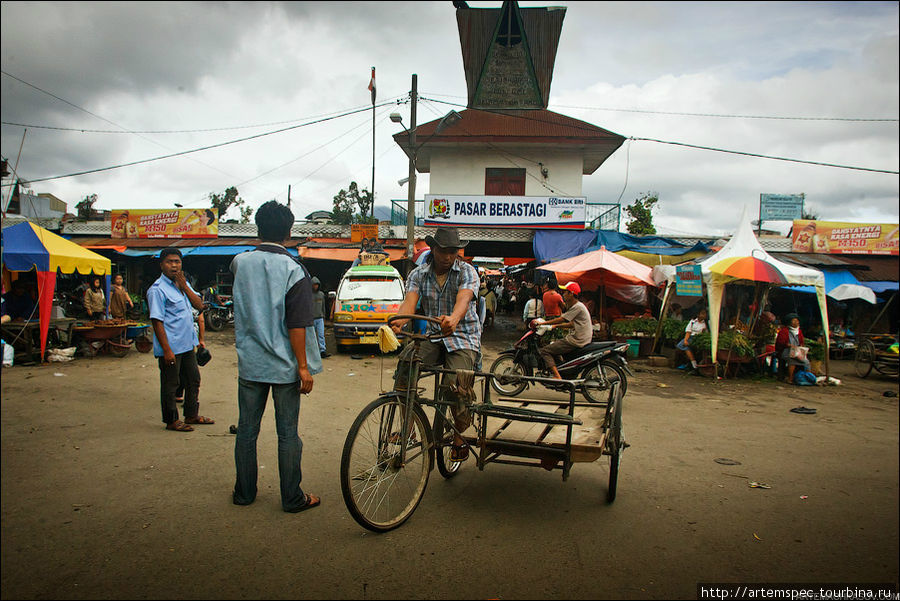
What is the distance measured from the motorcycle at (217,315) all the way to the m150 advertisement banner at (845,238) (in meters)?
18.4

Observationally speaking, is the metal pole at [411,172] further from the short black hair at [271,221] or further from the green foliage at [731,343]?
the short black hair at [271,221]

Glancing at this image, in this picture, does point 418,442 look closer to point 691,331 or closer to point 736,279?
point 736,279

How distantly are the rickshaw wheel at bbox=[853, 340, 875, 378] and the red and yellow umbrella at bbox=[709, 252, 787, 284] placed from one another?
193 cm

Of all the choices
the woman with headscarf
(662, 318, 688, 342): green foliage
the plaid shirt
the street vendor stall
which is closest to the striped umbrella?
the woman with headscarf

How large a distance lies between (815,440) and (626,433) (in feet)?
6.13

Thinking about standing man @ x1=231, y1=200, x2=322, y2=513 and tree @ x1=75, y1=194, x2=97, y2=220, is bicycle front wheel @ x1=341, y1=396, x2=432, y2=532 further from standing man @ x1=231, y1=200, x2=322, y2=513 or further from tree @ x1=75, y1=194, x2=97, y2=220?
tree @ x1=75, y1=194, x2=97, y2=220

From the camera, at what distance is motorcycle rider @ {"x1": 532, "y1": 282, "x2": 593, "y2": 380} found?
7.54 meters

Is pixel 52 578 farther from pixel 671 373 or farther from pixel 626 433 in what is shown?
pixel 671 373

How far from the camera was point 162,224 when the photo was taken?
2005 cm

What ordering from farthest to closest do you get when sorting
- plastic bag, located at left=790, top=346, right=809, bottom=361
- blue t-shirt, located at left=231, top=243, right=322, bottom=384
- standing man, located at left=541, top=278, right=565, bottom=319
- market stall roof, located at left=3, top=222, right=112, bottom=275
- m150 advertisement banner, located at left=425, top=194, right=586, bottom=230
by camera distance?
m150 advertisement banner, located at left=425, top=194, right=586, bottom=230 → standing man, located at left=541, top=278, right=565, bottom=319 → plastic bag, located at left=790, top=346, right=809, bottom=361 → market stall roof, located at left=3, top=222, right=112, bottom=275 → blue t-shirt, located at left=231, top=243, right=322, bottom=384

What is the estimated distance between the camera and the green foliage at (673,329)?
11961 mm

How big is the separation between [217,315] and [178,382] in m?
12.3

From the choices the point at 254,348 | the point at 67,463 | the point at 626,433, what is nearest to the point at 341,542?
the point at 254,348

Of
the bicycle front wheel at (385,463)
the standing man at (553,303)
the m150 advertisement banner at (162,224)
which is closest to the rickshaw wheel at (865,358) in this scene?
the standing man at (553,303)
